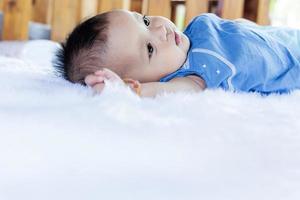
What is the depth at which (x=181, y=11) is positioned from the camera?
2186 millimetres

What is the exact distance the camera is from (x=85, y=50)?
830 mm

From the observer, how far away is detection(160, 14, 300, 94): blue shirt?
2.81 ft

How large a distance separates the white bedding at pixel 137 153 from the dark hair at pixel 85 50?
309mm

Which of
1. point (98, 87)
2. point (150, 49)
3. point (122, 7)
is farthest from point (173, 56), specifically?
point (122, 7)

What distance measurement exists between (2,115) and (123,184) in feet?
0.44

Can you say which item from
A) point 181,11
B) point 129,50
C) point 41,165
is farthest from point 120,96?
point 181,11

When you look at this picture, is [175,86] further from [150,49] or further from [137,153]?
[137,153]

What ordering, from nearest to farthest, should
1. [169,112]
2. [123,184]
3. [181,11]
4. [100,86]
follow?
[123,184] → [169,112] → [100,86] → [181,11]

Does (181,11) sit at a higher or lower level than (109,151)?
lower

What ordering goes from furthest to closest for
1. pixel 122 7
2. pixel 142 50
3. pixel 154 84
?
1. pixel 122 7
2. pixel 142 50
3. pixel 154 84

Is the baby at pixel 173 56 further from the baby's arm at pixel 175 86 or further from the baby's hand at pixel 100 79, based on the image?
the baby's hand at pixel 100 79

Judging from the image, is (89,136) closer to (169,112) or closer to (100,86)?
(169,112)

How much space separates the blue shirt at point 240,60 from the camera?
856 millimetres

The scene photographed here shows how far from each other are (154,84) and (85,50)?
0.48 feet
